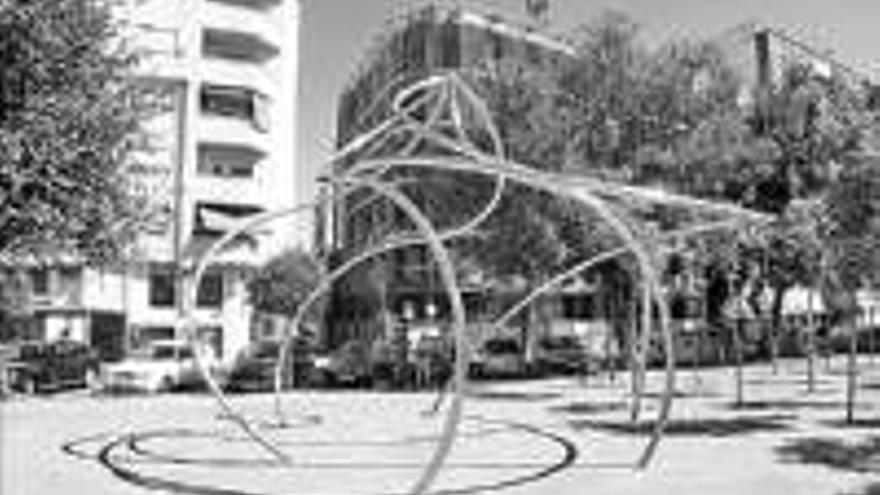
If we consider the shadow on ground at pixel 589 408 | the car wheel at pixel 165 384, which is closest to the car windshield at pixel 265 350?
the car wheel at pixel 165 384

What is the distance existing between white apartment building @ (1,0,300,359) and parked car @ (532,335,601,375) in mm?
14805

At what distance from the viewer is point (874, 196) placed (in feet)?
62.5

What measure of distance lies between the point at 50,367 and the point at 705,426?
78.7 feet

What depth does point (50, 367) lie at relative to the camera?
39.2 m

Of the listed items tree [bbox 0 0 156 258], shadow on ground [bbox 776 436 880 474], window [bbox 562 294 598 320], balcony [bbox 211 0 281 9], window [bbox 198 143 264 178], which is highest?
balcony [bbox 211 0 281 9]

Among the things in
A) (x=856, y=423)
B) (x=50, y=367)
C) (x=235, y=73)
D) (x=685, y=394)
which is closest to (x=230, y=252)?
(x=235, y=73)

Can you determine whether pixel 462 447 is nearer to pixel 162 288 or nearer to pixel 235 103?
pixel 162 288

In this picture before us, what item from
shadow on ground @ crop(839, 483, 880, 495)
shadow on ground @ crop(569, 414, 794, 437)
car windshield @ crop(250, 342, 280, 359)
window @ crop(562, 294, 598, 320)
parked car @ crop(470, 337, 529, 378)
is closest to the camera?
shadow on ground @ crop(839, 483, 880, 495)

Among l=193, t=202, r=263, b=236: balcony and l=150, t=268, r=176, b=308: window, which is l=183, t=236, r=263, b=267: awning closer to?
l=193, t=202, r=263, b=236: balcony

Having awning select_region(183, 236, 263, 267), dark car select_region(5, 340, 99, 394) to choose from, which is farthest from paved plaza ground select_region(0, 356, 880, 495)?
awning select_region(183, 236, 263, 267)

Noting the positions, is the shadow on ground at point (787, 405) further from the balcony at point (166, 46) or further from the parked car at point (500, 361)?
the balcony at point (166, 46)

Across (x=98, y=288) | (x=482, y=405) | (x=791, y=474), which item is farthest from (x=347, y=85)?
(x=791, y=474)

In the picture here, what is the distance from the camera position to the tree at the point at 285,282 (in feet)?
166

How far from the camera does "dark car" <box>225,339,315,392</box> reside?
124 ft
